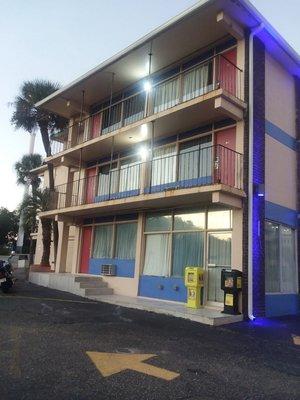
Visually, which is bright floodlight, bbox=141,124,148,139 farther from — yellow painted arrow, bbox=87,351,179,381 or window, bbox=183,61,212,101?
yellow painted arrow, bbox=87,351,179,381

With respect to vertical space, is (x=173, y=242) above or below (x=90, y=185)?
below

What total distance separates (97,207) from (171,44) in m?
6.84

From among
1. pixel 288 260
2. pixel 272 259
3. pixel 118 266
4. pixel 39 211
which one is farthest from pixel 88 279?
pixel 39 211

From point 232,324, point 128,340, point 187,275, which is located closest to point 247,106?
point 187,275

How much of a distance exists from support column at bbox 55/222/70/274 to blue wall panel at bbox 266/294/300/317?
11121 mm

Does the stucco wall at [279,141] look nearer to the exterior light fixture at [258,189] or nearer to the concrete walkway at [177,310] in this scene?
the exterior light fixture at [258,189]

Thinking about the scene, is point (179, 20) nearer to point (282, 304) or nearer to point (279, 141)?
point (279, 141)

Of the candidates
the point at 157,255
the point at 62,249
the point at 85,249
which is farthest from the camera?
the point at 62,249

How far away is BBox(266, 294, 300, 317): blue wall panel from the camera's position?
502 inches

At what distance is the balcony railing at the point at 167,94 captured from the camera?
44.9 feet

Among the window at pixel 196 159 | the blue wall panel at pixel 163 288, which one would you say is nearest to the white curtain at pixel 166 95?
the window at pixel 196 159

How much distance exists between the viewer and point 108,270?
16.6 meters

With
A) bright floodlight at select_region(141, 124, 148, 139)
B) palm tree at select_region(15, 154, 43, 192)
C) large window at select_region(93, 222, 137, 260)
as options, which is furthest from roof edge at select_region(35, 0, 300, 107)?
palm tree at select_region(15, 154, 43, 192)

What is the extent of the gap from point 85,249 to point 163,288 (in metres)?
5.98
